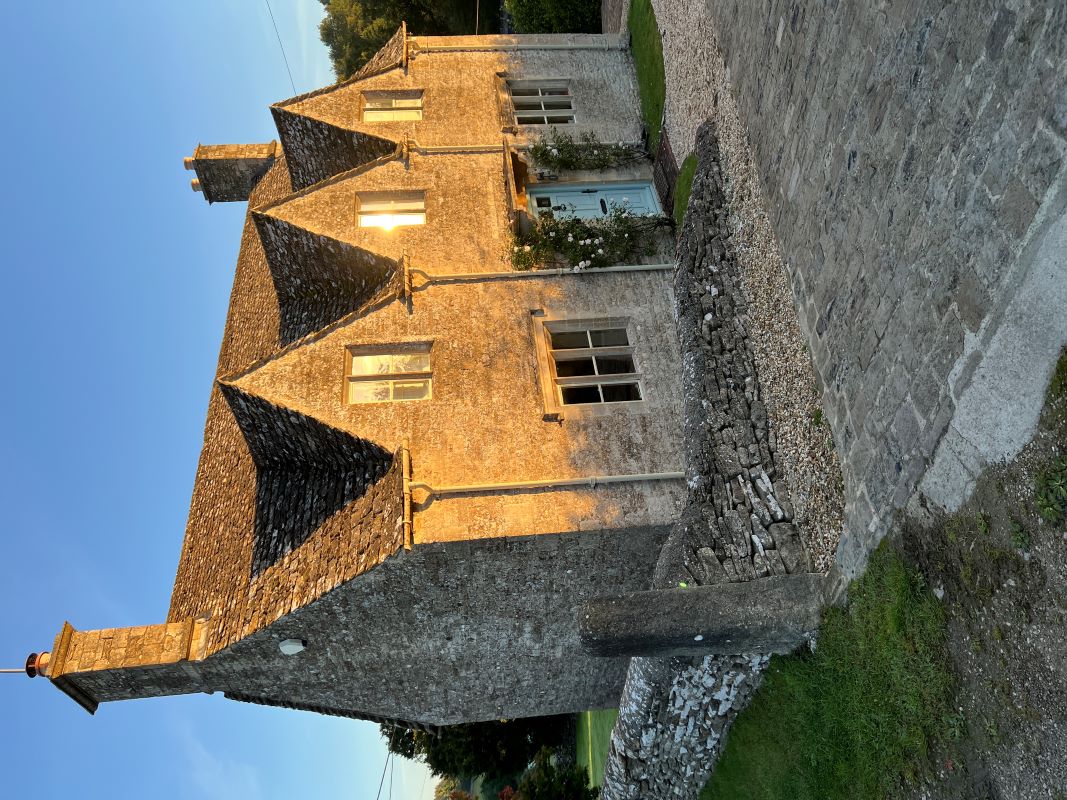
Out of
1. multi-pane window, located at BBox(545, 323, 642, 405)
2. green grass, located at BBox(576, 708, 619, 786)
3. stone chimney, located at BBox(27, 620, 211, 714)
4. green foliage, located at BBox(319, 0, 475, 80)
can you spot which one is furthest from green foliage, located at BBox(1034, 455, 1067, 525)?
green foliage, located at BBox(319, 0, 475, 80)

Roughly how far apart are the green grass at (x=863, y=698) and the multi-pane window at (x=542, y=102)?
1363 centimetres

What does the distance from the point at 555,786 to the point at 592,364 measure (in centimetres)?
1175

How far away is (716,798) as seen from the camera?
10531 mm

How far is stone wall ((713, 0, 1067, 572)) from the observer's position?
455 cm

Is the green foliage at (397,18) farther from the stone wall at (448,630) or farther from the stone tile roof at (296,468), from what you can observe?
the stone wall at (448,630)

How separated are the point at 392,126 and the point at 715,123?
323 inches

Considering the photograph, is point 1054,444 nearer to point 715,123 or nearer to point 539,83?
point 715,123

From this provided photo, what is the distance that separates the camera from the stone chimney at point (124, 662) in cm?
1096

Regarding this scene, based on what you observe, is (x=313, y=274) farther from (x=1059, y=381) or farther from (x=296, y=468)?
(x=1059, y=381)

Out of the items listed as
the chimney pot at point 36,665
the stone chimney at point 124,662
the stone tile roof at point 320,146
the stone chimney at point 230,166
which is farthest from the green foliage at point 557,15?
the chimney pot at point 36,665

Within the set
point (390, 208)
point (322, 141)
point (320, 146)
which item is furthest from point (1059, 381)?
point (320, 146)

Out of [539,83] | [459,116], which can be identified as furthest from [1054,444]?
[539,83]

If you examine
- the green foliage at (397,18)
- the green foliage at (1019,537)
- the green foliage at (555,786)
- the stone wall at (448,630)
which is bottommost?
the green foliage at (555,786)

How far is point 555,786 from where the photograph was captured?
18406mm
